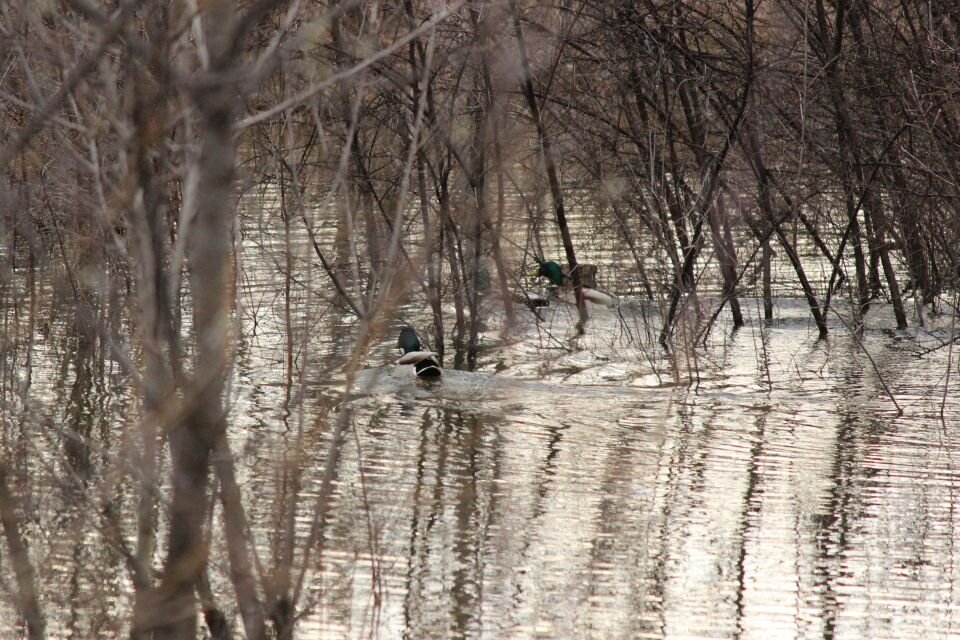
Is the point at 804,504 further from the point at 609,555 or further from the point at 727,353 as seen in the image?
the point at 727,353

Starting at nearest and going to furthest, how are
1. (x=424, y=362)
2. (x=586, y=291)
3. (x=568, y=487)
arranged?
1. (x=568, y=487)
2. (x=424, y=362)
3. (x=586, y=291)

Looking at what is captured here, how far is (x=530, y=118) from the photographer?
11844 millimetres

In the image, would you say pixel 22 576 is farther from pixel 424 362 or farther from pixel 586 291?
pixel 586 291

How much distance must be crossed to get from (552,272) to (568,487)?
22.0 ft

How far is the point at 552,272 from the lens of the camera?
46.0 ft

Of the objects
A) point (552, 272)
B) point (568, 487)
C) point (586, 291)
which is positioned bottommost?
point (568, 487)

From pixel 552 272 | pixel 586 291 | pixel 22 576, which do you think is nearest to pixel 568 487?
pixel 22 576

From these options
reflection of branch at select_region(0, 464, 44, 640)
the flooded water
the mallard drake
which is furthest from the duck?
reflection of branch at select_region(0, 464, 44, 640)

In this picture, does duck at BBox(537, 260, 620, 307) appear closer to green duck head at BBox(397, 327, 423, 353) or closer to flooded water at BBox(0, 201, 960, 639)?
flooded water at BBox(0, 201, 960, 639)

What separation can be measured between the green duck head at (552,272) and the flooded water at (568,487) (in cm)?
125

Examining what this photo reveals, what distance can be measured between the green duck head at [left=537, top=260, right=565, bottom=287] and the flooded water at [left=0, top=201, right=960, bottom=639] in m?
1.25

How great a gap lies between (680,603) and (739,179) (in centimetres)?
836

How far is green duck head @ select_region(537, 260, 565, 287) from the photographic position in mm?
13819

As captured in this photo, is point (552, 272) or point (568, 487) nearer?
point (568, 487)
